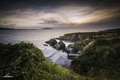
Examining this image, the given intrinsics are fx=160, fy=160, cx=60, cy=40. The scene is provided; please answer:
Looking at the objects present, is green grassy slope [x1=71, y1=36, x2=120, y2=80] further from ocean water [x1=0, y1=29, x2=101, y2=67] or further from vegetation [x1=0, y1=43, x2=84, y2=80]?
ocean water [x1=0, y1=29, x2=101, y2=67]

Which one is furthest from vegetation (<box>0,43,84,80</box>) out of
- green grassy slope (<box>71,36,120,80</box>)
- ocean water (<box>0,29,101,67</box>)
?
ocean water (<box>0,29,101,67</box>)

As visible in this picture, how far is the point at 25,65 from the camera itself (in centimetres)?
240

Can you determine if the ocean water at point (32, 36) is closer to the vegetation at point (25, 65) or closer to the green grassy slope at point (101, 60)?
the green grassy slope at point (101, 60)

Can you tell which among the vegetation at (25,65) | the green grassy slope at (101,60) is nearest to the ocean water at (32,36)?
the green grassy slope at (101,60)

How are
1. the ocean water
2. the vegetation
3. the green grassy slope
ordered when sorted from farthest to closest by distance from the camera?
the ocean water
the green grassy slope
the vegetation

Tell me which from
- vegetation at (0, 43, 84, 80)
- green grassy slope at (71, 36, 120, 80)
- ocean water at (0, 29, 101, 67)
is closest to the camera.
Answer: vegetation at (0, 43, 84, 80)

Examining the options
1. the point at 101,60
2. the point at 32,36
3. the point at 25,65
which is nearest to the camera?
the point at 25,65

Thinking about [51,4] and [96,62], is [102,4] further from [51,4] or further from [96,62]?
[96,62]

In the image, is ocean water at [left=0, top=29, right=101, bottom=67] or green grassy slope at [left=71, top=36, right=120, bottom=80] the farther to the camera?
ocean water at [left=0, top=29, right=101, bottom=67]

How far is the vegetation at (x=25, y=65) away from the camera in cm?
226

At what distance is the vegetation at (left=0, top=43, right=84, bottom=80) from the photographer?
2.26 meters

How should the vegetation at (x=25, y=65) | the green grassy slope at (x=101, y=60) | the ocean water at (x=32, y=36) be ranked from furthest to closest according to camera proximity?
the ocean water at (x=32, y=36) < the green grassy slope at (x=101, y=60) < the vegetation at (x=25, y=65)

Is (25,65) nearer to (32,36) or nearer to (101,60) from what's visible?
(101,60)

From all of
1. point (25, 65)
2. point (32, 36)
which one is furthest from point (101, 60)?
point (32, 36)
